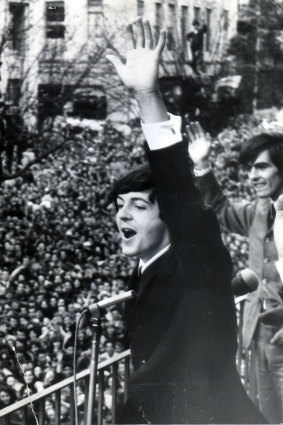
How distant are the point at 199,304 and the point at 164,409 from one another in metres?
0.57

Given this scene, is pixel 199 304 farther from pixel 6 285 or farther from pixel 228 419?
pixel 6 285

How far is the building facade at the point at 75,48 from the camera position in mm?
4020

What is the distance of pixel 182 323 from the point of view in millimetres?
3928

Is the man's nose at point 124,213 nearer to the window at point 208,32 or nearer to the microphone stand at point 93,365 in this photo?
the microphone stand at point 93,365

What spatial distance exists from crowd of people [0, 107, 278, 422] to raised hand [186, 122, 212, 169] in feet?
0.20

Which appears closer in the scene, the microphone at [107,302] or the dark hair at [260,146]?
the microphone at [107,302]

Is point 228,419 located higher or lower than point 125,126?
lower

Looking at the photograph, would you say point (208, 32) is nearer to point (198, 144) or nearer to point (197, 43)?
point (197, 43)

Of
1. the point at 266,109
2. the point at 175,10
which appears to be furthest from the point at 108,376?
the point at 175,10

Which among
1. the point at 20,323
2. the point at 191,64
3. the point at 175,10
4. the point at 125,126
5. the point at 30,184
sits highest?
the point at 175,10

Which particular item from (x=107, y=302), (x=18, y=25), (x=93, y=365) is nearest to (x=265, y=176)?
(x=107, y=302)

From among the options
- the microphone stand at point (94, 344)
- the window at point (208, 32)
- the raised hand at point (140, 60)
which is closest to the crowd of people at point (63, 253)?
the microphone stand at point (94, 344)

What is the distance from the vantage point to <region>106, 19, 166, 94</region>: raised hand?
396cm

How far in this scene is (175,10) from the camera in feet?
13.2
